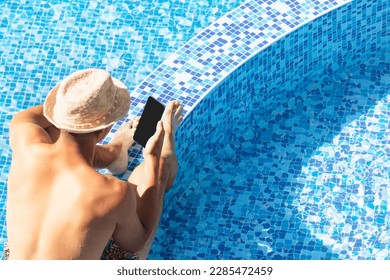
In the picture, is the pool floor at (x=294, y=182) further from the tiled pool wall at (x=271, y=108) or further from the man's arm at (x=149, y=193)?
the man's arm at (x=149, y=193)

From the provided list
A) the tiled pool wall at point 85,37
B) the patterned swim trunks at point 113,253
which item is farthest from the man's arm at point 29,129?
the tiled pool wall at point 85,37

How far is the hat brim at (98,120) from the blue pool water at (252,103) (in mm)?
987

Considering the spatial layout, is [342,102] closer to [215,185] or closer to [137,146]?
[215,185]

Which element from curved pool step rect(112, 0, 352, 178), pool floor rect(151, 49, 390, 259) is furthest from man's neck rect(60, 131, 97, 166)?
pool floor rect(151, 49, 390, 259)

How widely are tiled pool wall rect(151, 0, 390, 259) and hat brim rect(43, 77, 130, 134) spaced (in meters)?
1.28

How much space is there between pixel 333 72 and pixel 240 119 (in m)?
0.87

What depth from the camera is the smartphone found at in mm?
4504

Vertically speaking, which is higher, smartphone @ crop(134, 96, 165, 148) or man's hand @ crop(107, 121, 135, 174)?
smartphone @ crop(134, 96, 165, 148)

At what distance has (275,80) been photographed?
228 inches

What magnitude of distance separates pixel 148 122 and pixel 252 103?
1.36 metres

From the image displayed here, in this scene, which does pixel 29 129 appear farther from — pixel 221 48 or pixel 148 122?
pixel 221 48

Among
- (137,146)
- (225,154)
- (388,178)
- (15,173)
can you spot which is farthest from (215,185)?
(15,173)

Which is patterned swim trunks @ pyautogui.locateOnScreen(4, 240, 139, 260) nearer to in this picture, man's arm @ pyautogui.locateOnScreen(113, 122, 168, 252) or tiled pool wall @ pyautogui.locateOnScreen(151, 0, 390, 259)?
man's arm @ pyautogui.locateOnScreen(113, 122, 168, 252)

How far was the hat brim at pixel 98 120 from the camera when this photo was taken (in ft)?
11.7
